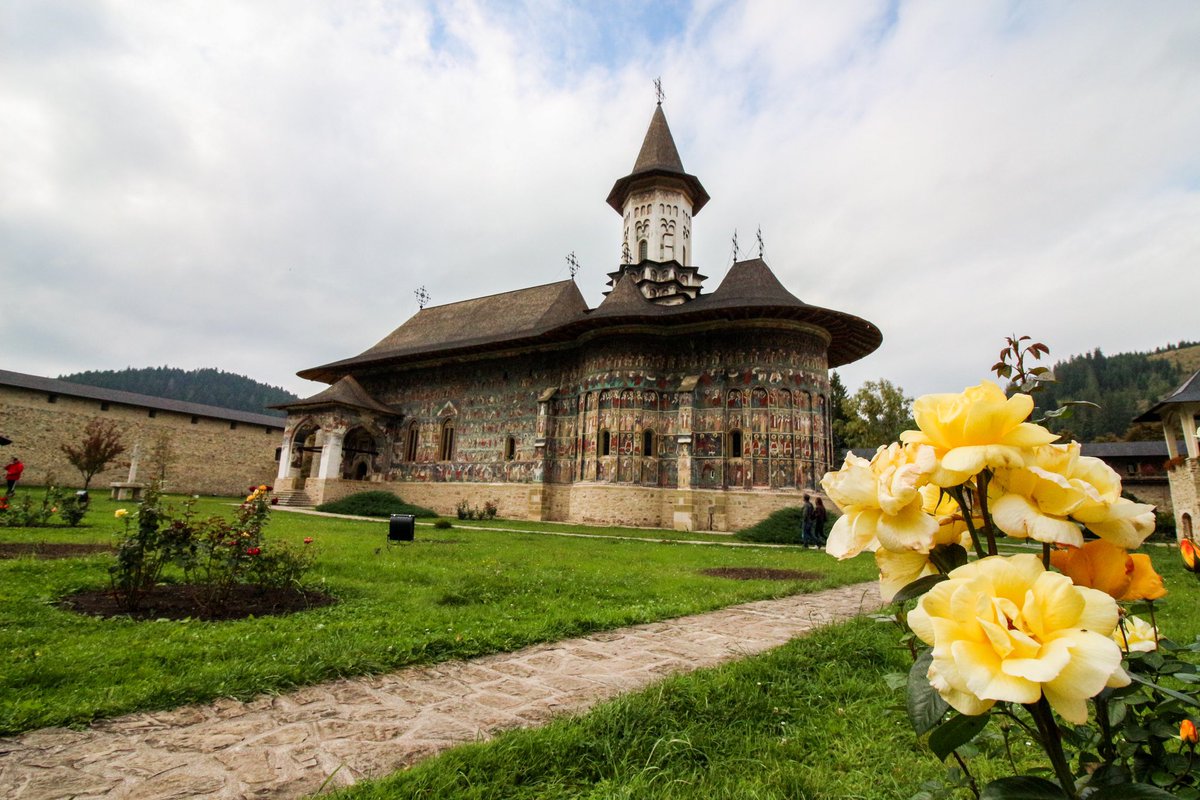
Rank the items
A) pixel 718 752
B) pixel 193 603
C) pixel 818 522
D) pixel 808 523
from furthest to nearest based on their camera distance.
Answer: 1. pixel 818 522
2. pixel 808 523
3. pixel 193 603
4. pixel 718 752

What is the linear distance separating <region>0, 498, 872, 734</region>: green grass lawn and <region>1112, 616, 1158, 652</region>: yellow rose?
12.1 feet

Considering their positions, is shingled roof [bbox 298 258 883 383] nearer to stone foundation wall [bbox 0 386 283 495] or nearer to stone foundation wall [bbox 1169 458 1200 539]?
stone foundation wall [bbox 0 386 283 495]

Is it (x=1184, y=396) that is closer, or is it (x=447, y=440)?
(x=1184, y=396)

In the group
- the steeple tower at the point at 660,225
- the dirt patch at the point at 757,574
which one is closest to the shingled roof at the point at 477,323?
the steeple tower at the point at 660,225

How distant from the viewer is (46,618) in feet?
14.9

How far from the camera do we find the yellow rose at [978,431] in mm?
1021

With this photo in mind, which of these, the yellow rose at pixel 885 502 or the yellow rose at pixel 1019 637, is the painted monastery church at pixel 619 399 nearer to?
the yellow rose at pixel 885 502

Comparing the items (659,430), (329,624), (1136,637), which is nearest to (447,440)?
(659,430)

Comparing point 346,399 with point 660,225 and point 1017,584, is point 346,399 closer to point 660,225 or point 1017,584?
point 660,225

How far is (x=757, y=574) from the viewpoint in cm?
900

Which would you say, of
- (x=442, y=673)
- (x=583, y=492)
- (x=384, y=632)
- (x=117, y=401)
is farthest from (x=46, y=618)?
(x=117, y=401)

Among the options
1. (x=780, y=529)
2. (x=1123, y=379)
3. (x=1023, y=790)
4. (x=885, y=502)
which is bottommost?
(x=780, y=529)

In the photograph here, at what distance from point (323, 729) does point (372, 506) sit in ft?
71.2

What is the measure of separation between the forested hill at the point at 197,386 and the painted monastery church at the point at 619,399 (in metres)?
69.9
